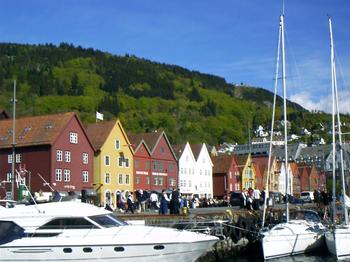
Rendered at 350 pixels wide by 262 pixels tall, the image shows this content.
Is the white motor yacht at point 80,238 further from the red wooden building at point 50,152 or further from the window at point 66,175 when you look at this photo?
the window at point 66,175

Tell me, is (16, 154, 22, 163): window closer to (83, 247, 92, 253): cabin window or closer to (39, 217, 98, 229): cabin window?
(39, 217, 98, 229): cabin window

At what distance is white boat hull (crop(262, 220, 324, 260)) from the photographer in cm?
3200

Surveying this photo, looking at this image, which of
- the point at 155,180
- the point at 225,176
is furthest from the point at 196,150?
the point at 155,180

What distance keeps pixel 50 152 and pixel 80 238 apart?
44.0 m

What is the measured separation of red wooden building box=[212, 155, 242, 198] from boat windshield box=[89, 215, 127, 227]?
79698 millimetres

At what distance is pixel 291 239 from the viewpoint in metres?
33.3

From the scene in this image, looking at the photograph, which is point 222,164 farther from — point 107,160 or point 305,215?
point 305,215

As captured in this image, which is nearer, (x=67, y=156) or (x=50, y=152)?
(x=50, y=152)

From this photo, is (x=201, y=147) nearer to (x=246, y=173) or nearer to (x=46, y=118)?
(x=246, y=173)

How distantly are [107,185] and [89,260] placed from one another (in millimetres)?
52246

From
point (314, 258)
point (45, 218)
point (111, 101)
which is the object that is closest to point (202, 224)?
point (314, 258)

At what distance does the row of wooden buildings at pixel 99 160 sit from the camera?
65.6 metres

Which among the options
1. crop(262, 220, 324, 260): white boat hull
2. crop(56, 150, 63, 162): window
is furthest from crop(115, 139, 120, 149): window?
crop(262, 220, 324, 260): white boat hull

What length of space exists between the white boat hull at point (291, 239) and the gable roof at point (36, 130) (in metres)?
37.4
